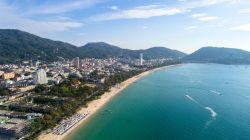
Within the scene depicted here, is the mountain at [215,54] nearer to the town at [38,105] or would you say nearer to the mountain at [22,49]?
the mountain at [22,49]

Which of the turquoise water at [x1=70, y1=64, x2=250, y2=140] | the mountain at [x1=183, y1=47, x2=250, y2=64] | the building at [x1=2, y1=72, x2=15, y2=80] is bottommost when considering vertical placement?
the turquoise water at [x1=70, y1=64, x2=250, y2=140]

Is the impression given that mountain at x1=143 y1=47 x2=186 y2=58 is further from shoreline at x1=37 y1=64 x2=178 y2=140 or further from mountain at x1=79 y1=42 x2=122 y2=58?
shoreline at x1=37 y1=64 x2=178 y2=140

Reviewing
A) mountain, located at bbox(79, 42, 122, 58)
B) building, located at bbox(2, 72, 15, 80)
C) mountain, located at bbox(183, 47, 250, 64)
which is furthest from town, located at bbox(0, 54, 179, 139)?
mountain, located at bbox(183, 47, 250, 64)

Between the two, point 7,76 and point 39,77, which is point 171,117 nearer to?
point 39,77

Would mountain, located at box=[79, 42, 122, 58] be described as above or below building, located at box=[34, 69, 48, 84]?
above

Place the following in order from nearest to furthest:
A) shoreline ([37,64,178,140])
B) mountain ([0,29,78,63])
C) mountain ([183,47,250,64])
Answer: shoreline ([37,64,178,140]), mountain ([0,29,78,63]), mountain ([183,47,250,64])

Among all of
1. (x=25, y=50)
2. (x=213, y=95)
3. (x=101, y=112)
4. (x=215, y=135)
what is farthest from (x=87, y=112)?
(x=25, y=50)

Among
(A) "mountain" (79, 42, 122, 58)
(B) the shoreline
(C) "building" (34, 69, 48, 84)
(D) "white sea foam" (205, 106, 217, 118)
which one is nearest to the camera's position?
(B) the shoreline

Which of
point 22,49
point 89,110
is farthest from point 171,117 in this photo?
point 22,49
